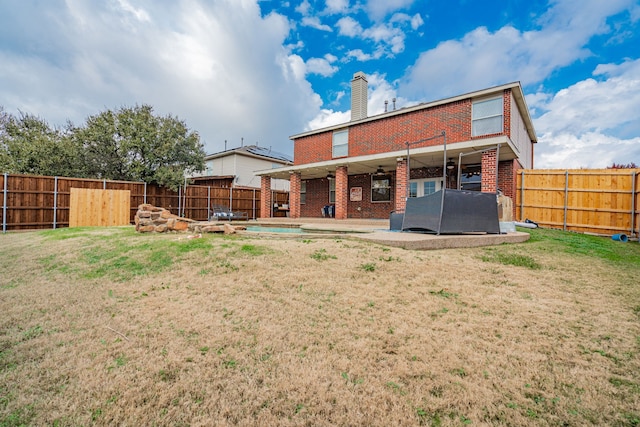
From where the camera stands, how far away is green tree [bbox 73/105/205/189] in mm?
16239

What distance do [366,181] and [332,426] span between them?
1432cm

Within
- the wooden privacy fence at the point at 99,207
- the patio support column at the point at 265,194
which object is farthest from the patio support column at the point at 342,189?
the wooden privacy fence at the point at 99,207

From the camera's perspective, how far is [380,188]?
1480 centimetres

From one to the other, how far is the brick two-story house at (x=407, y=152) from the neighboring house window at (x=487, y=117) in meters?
0.03

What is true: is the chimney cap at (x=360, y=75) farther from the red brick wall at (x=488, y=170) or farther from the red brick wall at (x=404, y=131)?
the red brick wall at (x=488, y=170)

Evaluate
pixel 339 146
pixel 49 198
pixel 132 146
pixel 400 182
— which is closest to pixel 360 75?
pixel 339 146

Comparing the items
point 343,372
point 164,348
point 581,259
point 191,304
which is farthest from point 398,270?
point 581,259

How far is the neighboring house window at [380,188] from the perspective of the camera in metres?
14.5

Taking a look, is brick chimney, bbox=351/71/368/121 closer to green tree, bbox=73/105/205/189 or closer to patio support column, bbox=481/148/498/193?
patio support column, bbox=481/148/498/193

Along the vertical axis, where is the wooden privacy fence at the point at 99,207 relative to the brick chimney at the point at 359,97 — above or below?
below

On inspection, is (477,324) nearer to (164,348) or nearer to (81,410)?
(164,348)

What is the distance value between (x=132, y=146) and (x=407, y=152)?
15.4 meters

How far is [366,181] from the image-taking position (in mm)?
15336

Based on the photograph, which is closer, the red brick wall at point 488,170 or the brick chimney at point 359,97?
the red brick wall at point 488,170
